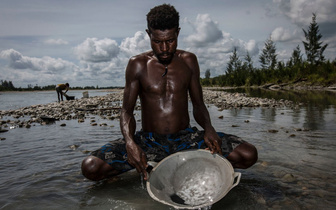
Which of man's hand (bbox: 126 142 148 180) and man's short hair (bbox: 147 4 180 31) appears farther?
man's short hair (bbox: 147 4 180 31)

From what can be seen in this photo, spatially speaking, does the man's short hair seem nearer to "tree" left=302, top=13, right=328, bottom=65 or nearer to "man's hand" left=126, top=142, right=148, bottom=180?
"man's hand" left=126, top=142, right=148, bottom=180

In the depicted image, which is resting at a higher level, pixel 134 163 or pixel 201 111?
pixel 201 111

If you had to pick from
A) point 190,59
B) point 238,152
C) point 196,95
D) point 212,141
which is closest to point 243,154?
point 238,152

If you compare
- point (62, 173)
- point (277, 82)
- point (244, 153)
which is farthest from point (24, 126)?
point (277, 82)

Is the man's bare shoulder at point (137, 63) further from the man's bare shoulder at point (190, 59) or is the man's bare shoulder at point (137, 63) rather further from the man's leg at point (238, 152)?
the man's leg at point (238, 152)

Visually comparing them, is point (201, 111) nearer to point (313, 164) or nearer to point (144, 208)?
point (144, 208)

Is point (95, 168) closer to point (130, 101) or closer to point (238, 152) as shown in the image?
point (130, 101)

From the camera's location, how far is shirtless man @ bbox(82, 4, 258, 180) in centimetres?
229

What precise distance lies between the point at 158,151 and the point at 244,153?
2.65 feet

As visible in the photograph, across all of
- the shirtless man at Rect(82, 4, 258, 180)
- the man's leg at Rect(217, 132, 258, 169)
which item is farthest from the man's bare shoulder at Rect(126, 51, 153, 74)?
the man's leg at Rect(217, 132, 258, 169)

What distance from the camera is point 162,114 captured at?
254 centimetres

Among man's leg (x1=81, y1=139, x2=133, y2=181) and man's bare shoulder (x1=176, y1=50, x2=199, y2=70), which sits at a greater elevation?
man's bare shoulder (x1=176, y1=50, x2=199, y2=70)

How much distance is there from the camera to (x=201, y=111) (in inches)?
103

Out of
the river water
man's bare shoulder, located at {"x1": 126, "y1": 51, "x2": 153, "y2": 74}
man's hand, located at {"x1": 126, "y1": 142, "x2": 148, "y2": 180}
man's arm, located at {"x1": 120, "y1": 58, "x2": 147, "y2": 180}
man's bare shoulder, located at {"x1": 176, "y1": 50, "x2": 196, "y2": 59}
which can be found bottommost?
the river water
